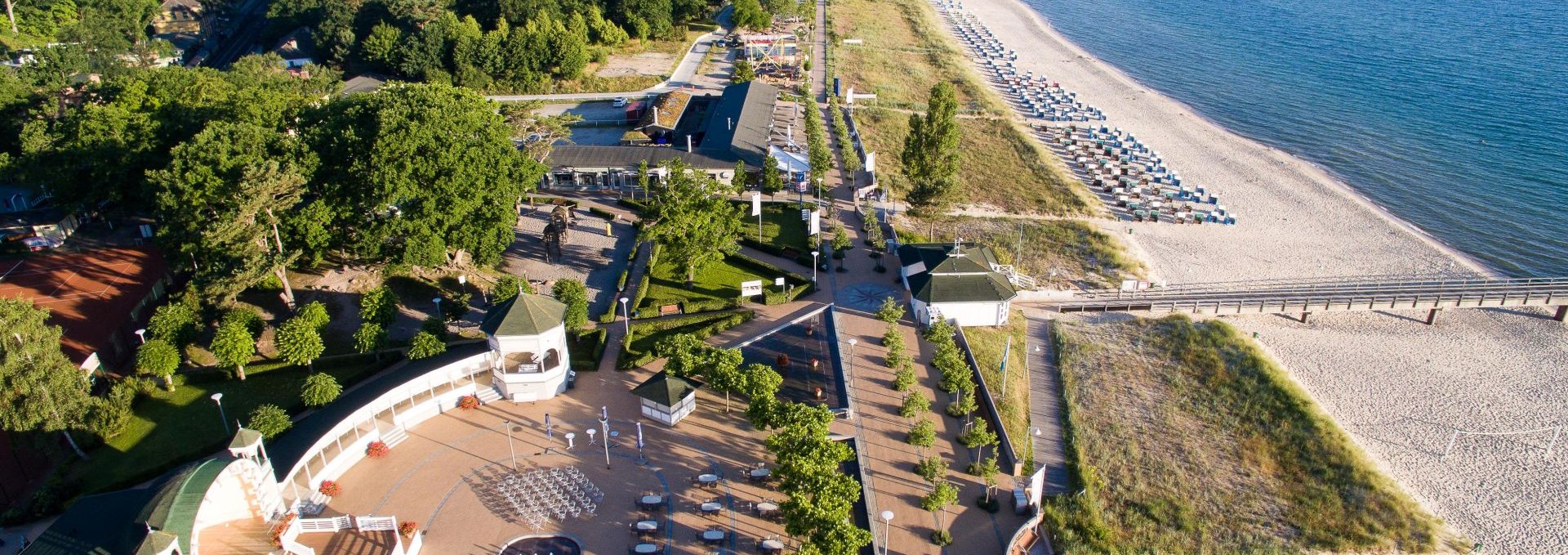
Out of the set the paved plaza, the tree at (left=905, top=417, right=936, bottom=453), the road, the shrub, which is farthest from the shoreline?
the road

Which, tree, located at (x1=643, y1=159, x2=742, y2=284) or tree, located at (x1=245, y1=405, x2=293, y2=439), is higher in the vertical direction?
tree, located at (x1=643, y1=159, x2=742, y2=284)

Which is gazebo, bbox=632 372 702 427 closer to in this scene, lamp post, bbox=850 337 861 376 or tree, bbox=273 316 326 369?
lamp post, bbox=850 337 861 376

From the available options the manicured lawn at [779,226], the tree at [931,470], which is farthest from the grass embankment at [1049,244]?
the tree at [931,470]

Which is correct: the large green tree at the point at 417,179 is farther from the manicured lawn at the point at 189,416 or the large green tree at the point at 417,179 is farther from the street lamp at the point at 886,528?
the street lamp at the point at 886,528

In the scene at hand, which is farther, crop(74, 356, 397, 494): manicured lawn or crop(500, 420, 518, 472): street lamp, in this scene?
crop(74, 356, 397, 494): manicured lawn

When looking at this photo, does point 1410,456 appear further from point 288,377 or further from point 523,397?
point 288,377

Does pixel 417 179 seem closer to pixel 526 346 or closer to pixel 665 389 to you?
pixel 526 346

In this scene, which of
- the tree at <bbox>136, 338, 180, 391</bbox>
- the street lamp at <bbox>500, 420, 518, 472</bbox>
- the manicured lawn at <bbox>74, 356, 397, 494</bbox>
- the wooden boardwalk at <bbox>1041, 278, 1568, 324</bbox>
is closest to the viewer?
the street lamp at <bbox>500, 420, 518, 472</bbox>
